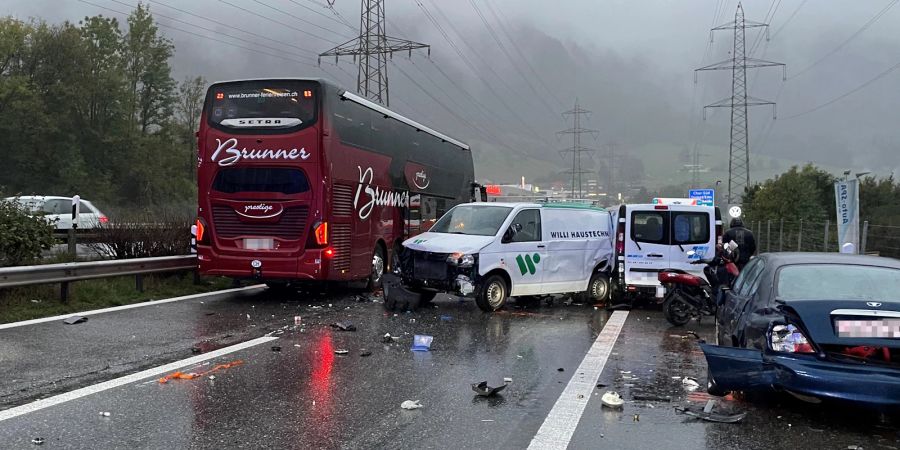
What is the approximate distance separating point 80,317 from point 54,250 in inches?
158

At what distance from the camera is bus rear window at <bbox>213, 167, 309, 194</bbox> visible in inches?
475

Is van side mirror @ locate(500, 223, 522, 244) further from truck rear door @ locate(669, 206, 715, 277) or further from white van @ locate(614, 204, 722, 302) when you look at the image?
truck rear door @ locate(669, 206, 715, 277)

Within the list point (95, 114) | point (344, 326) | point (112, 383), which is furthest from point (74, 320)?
point (95, 114)

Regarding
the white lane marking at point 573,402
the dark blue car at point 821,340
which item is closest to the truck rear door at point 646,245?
the white lane marking at point 573,402

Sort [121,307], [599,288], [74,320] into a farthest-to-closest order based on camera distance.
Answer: [599,288], [121,307], [74,320]

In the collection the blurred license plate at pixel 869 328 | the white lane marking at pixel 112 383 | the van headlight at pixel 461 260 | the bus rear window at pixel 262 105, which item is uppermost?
the bus rear window at pixel 262 105

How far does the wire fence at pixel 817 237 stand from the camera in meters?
16.4

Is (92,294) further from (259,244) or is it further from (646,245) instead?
(646,245)

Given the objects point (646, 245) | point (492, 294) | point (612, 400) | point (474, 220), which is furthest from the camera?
point (646, 245)

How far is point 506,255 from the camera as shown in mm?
11781

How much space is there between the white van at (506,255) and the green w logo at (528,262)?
18mm

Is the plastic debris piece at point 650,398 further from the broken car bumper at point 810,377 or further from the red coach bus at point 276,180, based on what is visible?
the red coach bus at point 276,180

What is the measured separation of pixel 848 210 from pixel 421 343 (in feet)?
37.6

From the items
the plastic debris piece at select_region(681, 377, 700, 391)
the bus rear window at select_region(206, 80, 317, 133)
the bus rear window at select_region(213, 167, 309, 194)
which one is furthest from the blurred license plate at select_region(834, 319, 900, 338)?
the bus rear window at select_region(206, 80, 317, 133)
